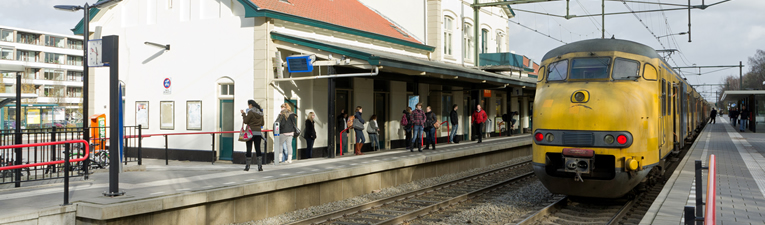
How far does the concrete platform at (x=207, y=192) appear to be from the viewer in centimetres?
724

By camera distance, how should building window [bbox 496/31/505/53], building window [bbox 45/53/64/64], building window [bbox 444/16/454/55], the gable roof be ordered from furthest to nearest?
building window [bbox 45/53/64/64], building window [bbox 496/31/505/53], building window [bbox 444/16/454/55], the gable roof

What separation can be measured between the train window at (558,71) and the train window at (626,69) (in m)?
0.81

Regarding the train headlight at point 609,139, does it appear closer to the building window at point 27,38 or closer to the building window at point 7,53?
the building window at point 7,53

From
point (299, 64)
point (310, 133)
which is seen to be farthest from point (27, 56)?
point (299, 64)

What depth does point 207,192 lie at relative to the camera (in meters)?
8.45

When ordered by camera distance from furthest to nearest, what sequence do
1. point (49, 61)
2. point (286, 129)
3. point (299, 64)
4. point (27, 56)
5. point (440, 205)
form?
1. point (49, 61)
2. point (27, 56)
3. point (299, 64)
4. point (286, 129)
5. point (440, 205)

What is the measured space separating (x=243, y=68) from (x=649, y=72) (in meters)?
9.99

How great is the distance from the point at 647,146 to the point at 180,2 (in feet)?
43.3

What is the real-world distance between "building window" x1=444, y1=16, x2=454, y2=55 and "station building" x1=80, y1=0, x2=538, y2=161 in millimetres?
4960

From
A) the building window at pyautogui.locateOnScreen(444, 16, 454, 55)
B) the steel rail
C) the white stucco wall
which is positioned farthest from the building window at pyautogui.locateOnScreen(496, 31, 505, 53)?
the white stucco wall

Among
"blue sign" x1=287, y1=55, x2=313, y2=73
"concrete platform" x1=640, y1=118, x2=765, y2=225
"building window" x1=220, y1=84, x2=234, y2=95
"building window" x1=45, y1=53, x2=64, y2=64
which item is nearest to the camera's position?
"concrete platform" x1=640, y1=118, x2=765, y2=225

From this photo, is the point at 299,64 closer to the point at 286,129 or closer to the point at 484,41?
the point at 286,129

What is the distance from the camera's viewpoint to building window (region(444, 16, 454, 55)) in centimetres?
2573

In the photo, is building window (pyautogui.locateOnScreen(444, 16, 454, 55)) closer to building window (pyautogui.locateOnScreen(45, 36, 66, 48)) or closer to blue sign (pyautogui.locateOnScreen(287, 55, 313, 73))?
blue sign (pyautogui.locateOnScreen(287, 55, 313, 73))
